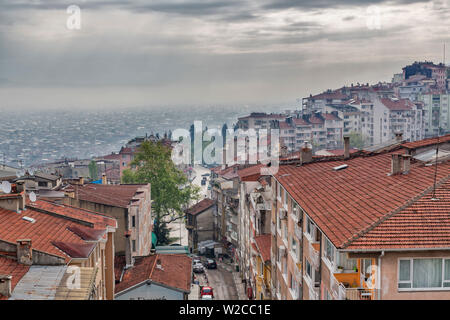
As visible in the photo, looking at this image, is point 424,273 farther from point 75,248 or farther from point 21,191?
point 21,191

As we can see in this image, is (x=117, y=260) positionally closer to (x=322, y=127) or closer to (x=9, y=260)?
(x=9, y=260)

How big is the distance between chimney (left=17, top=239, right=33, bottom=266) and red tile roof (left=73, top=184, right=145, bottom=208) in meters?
5.90

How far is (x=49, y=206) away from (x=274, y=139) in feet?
32.0

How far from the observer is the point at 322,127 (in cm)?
2008

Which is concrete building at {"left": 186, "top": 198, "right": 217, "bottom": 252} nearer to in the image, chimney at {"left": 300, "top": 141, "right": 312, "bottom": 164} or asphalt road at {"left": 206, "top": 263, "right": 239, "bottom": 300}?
asphalt road at {"left": 206, "top": 263, "right": 239, "bottom": 300}

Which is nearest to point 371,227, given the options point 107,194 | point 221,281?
point 107,194

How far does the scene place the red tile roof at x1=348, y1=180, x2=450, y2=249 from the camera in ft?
13.0

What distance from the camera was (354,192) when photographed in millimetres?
5473

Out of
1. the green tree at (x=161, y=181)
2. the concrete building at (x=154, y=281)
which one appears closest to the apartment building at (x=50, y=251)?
the concrete building at (x=154, y=281)

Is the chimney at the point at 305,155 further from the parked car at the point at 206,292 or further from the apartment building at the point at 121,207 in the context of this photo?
the parked car at the point at 206,292

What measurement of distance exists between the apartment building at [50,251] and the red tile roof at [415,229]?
2.26 metres

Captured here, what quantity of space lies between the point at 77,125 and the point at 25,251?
148 centimetres

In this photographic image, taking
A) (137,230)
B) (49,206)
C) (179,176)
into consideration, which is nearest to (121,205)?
(137,230)

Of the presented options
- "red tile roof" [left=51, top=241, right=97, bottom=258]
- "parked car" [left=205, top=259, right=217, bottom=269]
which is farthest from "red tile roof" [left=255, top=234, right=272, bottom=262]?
"parked car" [left=205, top=259, right=217, bottom=269]
